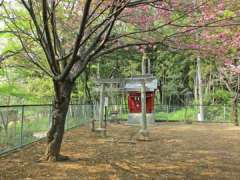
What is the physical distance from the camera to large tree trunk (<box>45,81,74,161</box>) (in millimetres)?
6305

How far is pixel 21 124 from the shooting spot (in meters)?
8.34

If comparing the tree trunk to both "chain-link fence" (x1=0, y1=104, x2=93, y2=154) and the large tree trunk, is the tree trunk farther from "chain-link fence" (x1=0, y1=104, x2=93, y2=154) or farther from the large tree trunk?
the large tree trunk

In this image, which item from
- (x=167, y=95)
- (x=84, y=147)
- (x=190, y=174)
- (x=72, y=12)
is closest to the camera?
(x=190, y=174)

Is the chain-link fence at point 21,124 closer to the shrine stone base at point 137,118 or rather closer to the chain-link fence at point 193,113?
the shrine stone base at point 137,118

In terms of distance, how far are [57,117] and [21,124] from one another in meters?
2.54

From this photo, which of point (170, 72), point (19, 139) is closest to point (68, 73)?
point (19, 139)

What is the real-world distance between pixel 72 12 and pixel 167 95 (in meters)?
23.9

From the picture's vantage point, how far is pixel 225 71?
687 inches

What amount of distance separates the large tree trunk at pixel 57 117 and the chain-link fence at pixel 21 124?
4.93ft

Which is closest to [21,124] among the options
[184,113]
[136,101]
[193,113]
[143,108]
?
[143,108]

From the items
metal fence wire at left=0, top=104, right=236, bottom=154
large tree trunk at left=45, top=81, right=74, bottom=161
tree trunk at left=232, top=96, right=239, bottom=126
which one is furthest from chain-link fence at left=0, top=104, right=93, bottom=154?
tree trunk at left=232, top=96, right=239, bottom=126

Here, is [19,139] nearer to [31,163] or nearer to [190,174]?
[31,163]

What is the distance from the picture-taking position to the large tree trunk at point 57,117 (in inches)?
248

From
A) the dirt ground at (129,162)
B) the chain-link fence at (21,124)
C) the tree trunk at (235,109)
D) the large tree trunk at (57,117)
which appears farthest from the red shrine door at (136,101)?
the large tree trunk at (57,117)
